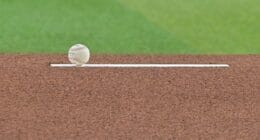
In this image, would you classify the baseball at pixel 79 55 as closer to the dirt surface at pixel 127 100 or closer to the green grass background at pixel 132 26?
the dirt surface at pixel 127 100

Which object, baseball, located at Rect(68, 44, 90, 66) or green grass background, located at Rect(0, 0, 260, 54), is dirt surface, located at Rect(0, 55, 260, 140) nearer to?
baseball, located at Rect(68, 44, 90, 66)

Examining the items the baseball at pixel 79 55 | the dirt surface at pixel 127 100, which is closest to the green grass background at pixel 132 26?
the dirt surface at pixel 127 100

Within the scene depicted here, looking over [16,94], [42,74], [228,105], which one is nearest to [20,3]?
[42,74]

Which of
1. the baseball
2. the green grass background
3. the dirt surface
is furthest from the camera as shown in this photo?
the green grass background

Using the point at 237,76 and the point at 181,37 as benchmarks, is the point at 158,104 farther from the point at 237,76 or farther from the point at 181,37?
the point at 181,37

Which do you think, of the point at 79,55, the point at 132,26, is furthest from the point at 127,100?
the point at 132,26

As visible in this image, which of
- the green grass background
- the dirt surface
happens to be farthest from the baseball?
the green grass background
